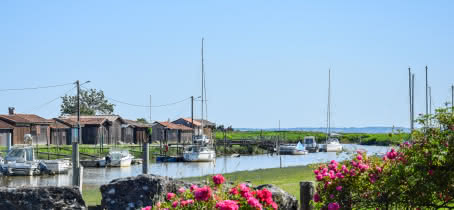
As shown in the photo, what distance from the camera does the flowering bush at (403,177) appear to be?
8.92 m

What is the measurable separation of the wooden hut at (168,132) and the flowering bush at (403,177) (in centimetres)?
8667

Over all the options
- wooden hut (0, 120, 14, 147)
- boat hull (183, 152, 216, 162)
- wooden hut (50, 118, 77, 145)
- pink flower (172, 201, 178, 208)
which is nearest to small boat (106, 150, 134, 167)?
boat hull (183, 152, 216, 162)

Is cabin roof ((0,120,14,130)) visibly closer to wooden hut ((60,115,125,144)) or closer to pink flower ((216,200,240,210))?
wooden hut ((60,115,125,144))

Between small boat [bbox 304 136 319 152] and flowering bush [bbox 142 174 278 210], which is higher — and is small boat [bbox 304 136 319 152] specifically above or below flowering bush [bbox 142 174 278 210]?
below

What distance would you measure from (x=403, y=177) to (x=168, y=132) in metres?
93.7

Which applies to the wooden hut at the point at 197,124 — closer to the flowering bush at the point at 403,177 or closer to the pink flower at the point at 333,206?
the flowering bush at the point at 403,177

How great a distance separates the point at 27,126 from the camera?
2918 inches

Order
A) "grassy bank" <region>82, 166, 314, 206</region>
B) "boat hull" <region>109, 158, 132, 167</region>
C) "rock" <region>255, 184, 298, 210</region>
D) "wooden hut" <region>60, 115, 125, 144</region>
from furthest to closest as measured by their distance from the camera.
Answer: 1. "wooden hut" <region>60, 115, 125, 144</region>
2. "boat hull" <region>109, 158, 132, 167</region>
3. "grassy bank" <region>82, 166, 314, 206</region>
4. "rock" <region>255, 184, 298, 210</region>

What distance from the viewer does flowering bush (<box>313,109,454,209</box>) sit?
892 cm

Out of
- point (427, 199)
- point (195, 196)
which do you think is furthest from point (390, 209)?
point (195, 196)

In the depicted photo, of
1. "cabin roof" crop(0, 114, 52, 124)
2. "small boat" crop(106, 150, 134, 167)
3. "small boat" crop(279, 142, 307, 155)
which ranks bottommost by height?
"small boat" crop(279, 142, 307, 155)

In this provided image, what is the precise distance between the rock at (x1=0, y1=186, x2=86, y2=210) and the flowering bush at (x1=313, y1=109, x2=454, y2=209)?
13.5 ft

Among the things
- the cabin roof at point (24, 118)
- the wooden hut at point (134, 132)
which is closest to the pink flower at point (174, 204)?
the cabin roof at point (24, 118)

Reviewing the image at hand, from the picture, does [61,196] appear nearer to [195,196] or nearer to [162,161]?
[195,196]
